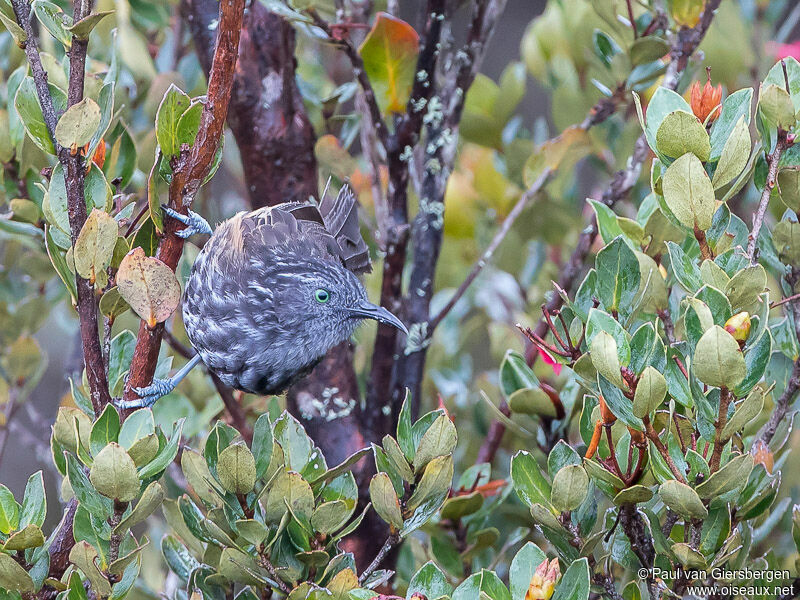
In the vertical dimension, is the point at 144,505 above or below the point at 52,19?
below

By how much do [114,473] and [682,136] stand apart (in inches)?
38.3

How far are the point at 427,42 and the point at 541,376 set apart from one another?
0.90 meters

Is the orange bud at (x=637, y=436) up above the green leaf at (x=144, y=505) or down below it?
above

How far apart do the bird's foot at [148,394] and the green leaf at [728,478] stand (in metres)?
0.89

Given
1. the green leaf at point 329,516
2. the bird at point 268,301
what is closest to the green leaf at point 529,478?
the green leaf at point 329,516

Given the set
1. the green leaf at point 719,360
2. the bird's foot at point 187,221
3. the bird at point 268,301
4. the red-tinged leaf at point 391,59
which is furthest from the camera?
the bird at point 268,301

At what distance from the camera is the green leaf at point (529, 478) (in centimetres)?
141

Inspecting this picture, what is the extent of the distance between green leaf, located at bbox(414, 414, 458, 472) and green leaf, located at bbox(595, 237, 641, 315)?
1.10 feet

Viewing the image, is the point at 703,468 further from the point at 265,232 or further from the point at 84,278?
the point at 265,232

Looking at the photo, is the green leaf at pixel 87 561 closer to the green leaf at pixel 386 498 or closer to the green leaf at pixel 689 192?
the green leaf at pixel 386 498

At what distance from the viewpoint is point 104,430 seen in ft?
4.26

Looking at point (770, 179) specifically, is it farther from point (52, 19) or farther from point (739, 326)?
point (52, 19)

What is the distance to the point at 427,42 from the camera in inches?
76.0

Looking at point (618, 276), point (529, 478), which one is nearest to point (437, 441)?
point (529, 478)
